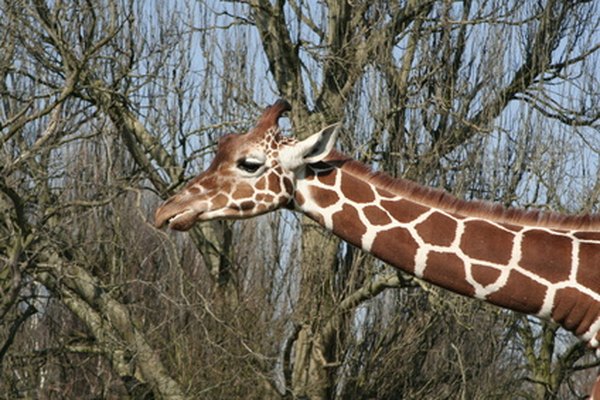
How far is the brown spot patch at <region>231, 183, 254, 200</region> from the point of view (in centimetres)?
774

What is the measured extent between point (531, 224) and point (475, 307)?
590 centimetres

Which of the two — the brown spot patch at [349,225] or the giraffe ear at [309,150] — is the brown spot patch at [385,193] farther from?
the giraffe ear at [309,150]

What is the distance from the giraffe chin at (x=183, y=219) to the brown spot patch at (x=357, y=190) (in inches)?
37.2

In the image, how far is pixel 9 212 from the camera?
12109 millimetres

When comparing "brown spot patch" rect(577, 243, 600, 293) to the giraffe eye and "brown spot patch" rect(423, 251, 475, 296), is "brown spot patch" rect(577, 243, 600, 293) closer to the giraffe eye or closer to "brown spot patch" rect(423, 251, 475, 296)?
"brown spot patch" rect(423, 251, 475, 296)

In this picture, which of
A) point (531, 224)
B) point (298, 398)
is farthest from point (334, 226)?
point (298, 398)

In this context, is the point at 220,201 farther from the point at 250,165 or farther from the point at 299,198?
the point at 299,198

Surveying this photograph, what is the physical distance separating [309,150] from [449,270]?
1.14 metres

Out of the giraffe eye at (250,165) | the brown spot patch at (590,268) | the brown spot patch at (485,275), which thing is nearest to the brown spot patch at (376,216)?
the brown spot patch at (485,275)

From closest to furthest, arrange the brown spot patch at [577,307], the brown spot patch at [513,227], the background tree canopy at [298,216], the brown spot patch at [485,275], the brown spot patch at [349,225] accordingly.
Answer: the brown spot patch at [577,307], the brown spot patch at [485,275], the brown spot patch at [513,227], the brown spot patch at [349,225], the background tree canopy at [298,216]

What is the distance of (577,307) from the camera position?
739 centimetres

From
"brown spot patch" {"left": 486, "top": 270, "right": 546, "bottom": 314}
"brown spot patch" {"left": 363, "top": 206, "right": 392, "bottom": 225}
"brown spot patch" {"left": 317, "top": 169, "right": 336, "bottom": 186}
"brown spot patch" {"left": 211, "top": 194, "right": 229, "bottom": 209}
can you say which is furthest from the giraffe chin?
"brown spot patch" {"left": 486, "top": 270, "right": 546, "bottom": 314}

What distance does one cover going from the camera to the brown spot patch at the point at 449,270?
7508mm

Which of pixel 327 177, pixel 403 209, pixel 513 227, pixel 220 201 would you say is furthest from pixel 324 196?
pixel 513 227
